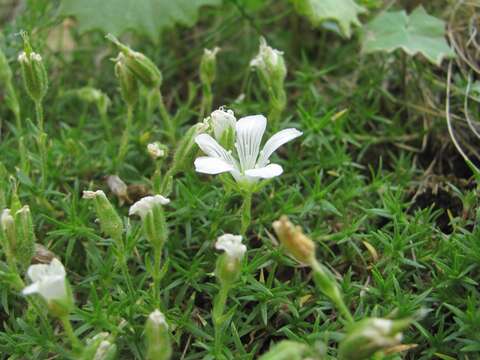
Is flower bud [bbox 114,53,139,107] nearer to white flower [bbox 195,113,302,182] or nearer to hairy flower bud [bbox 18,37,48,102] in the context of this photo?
hairy flower bud [bbox 18,37,48,102]

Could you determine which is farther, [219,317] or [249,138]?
[249,138]

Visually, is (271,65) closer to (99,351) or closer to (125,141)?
(125,141)

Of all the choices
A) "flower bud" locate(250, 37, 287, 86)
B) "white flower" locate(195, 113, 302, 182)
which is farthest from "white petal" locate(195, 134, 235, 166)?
"flower bud" locate(250, 37, 287, 86)

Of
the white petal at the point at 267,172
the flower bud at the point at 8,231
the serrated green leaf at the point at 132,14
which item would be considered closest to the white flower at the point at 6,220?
the flower bud at the point at 8,231

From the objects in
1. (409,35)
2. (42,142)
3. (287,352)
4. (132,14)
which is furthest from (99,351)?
(409,35)

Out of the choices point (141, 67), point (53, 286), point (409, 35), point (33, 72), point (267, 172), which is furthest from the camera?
point (409, 35)

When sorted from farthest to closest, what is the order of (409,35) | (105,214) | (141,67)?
(409,35), (141,67), (105,214)

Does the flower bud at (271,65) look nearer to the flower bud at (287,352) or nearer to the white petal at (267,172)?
the white petal at (267,172)

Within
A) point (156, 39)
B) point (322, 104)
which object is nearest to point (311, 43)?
point (322, 104)
